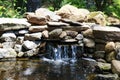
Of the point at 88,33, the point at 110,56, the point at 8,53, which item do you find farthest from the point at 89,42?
the point at 8,53

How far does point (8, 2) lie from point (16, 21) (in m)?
4.04

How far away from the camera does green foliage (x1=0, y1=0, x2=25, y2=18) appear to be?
1388cm

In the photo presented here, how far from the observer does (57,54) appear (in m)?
11.2

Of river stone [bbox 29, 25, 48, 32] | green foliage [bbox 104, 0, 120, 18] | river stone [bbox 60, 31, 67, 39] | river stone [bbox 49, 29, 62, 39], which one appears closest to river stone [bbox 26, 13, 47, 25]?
river stone [bbox 29, 25, 48, 32]

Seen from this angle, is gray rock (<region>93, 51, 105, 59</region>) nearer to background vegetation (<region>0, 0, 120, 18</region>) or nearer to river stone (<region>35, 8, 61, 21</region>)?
river stone (<region>35, 8, 61, 21</region>)

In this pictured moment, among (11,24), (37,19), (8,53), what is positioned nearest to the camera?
(8,53)

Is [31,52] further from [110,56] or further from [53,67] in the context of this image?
[110,56]

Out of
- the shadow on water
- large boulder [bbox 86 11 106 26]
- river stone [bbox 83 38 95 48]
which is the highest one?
large boulder [bbox 86 11 106 26]

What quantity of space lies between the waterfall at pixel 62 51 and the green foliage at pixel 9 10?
3468 millimetres

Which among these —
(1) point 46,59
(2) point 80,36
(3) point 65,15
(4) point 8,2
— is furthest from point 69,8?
(4) point 8,2

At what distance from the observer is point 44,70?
30.4 feet

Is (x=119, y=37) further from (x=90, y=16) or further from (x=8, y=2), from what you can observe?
(x=8, y=2)

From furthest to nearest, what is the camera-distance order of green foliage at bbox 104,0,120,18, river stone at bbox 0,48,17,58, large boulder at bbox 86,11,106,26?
1. green foliage at bbox 104,0,120,18
2. large boulder at bbox 86,11,106,26
3. river stone at bbox 0,48,17,58

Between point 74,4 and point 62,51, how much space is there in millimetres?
5375
